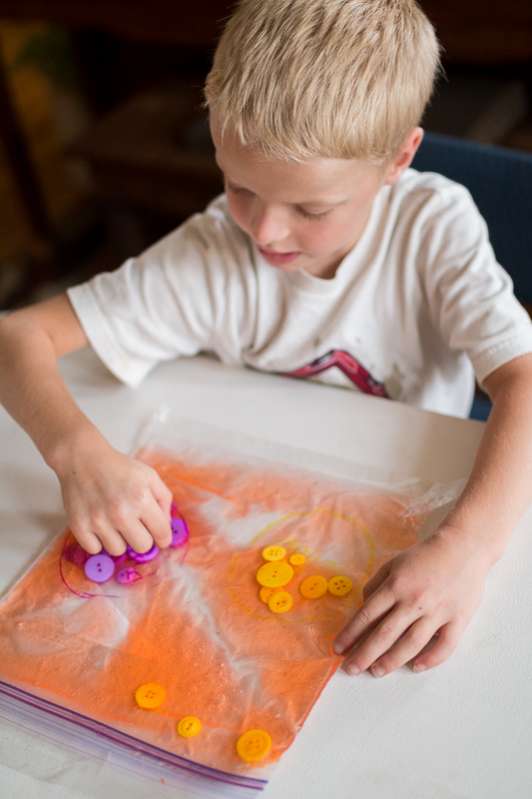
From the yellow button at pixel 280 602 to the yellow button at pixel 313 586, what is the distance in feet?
0.04

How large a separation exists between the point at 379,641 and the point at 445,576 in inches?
3.0

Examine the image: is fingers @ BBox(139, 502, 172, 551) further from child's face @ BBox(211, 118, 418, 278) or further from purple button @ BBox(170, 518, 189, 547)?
child's face @ BBox(211, 118, 418, 278)

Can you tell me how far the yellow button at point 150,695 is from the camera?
0.62 m

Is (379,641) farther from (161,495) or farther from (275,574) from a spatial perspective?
(161,495)

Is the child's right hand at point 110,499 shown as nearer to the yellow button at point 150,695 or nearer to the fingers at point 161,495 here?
the fingers at point 161,495

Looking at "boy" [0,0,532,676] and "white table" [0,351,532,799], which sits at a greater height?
"boy" [0,0,532,676]

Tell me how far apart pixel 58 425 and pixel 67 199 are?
2017 mm

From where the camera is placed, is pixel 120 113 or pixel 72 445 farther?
pixel 120 113

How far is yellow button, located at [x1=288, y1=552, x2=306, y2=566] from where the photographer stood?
702 millimetres

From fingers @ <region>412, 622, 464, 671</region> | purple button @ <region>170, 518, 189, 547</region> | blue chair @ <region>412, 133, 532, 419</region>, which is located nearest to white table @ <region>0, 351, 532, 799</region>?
fingers @ <region>412, 622, 464, 671</region>

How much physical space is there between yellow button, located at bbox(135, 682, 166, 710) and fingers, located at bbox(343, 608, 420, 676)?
0.14m

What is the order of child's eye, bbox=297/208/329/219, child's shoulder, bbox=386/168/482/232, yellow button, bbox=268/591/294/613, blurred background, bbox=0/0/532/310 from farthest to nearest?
blurred background, bbox=0/0/532/310, child's shoulder, bbox=386/168/482/232, child's eye, bbox=297/208/329/219, yellow button, bbox=268/591/294/613

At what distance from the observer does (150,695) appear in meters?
0.62

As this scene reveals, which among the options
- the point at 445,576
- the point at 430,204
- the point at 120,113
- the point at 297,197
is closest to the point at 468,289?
the point at 430,204
